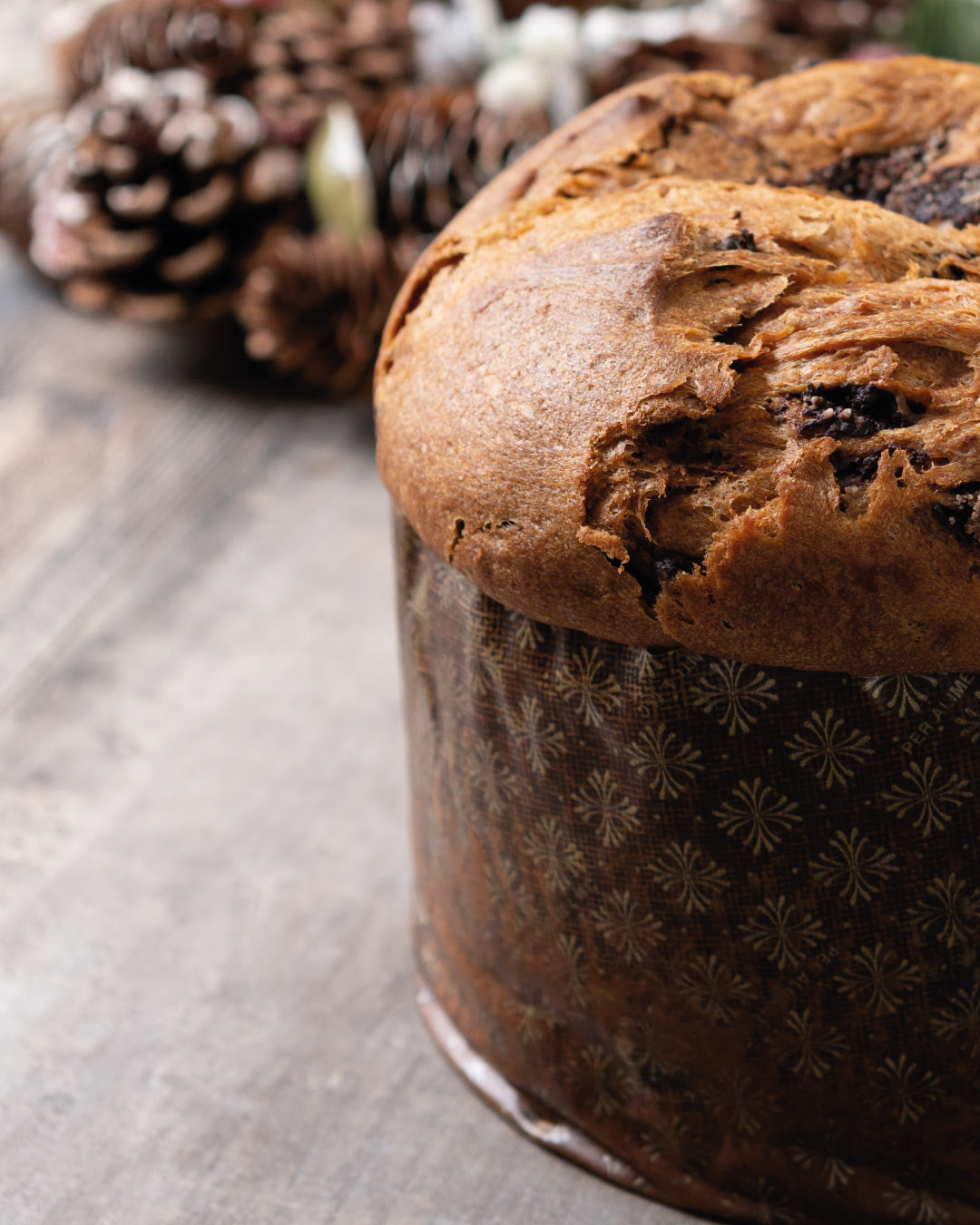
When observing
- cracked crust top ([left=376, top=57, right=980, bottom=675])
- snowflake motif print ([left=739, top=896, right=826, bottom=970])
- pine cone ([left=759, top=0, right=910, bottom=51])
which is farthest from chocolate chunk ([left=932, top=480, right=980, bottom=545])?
pine cone ([left=759, top=0, right=910, bottom=51])

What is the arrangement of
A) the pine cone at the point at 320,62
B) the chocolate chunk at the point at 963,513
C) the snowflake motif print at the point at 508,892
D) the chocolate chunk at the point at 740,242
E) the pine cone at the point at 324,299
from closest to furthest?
the chocolate chunk at the point at 963,513 → the chocolate chunk at the point at 740,242 → the snowflake motif print at the point at 508,892 → the pine cone at the point at 324,299 → the pine cone at the point at 320,62

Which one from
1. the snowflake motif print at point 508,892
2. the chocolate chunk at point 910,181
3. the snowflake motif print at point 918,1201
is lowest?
the snowflake motif print at point 918,1201

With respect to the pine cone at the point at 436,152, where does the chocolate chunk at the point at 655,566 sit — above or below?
above

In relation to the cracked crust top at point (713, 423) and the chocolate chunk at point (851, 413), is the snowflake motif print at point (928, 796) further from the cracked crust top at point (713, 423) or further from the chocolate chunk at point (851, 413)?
the chocolate chunk at point (851, 413)

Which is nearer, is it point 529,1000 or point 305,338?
point 529,1000

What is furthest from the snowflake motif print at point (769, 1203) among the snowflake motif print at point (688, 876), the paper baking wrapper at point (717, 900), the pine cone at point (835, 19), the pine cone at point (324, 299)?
the pine cone at point (835, 19)

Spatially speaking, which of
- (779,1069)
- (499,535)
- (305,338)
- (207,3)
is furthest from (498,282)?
(207,3)

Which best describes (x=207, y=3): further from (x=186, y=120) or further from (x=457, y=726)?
(x=457, y=726)
